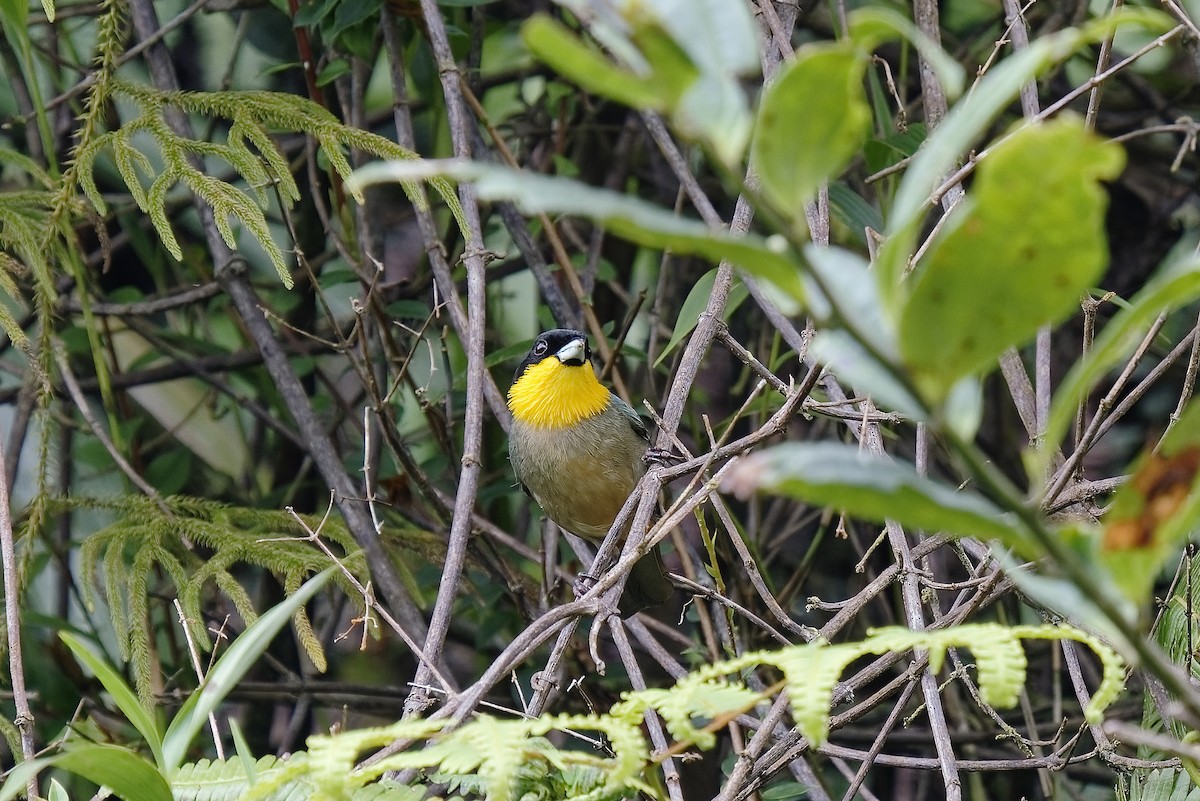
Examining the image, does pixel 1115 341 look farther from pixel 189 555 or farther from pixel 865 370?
pixel 189 555

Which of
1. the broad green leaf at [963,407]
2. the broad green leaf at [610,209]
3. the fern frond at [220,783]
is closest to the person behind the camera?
the broad green leaf at [610,209]

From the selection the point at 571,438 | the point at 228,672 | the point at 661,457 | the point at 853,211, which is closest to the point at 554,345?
A: the point at 571,438

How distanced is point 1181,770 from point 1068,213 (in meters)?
2.14

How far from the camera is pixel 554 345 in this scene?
16.0ft

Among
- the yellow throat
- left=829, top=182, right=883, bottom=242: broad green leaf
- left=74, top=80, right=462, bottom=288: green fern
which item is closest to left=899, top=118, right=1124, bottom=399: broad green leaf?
left=74, top=80, right=462, bottom=288: green fern

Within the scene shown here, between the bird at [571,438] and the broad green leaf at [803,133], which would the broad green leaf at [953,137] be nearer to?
the broad green leaf at [803,133]

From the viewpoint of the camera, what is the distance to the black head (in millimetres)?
4699

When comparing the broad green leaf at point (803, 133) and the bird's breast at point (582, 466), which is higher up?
the broad green leaf at point (803, 133)

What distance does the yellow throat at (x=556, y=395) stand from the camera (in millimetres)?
5051

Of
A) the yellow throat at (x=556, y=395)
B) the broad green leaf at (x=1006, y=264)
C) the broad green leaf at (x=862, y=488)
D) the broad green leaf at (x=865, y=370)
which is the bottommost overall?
the yellow throat at (x=556, y=395)

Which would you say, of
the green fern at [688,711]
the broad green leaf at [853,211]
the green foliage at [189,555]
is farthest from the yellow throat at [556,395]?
the green fern at [688,711]

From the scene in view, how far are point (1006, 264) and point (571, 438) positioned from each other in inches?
167

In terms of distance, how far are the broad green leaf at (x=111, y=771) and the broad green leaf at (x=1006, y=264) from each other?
3.78 ft

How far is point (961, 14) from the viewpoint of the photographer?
5.50 metres
